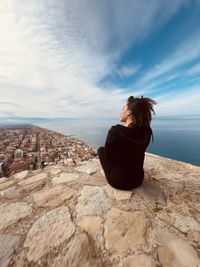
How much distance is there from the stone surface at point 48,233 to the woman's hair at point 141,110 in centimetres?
137

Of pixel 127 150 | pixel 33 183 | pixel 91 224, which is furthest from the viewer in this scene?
pixel 33 183

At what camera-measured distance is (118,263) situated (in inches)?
40.7

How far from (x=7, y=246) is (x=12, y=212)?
0.47m

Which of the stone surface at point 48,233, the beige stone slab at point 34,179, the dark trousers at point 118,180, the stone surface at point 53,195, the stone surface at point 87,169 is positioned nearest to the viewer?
the stone surface at point 48,233

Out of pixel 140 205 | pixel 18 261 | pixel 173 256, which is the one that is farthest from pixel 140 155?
pixel 18 261

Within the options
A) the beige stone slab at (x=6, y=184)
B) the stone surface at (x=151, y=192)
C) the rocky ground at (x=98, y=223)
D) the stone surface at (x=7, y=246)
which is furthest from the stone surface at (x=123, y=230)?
the beige stone slab at (x=6, y=184)

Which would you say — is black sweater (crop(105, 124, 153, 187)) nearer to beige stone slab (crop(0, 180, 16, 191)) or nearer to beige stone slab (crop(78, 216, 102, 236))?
beige stone slab (crop(78, 216, 102, 236))

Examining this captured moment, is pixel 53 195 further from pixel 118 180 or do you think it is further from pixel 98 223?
pixel 118 180

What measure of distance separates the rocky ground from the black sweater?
0.83ft

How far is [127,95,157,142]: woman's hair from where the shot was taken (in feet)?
5.85

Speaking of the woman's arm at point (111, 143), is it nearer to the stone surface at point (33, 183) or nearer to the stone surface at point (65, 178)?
the stone surface at point (65, 178)

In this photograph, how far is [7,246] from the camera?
1167mm

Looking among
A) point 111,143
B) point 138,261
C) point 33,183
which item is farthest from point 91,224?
point 33,183

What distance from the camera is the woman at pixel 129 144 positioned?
1.76m
